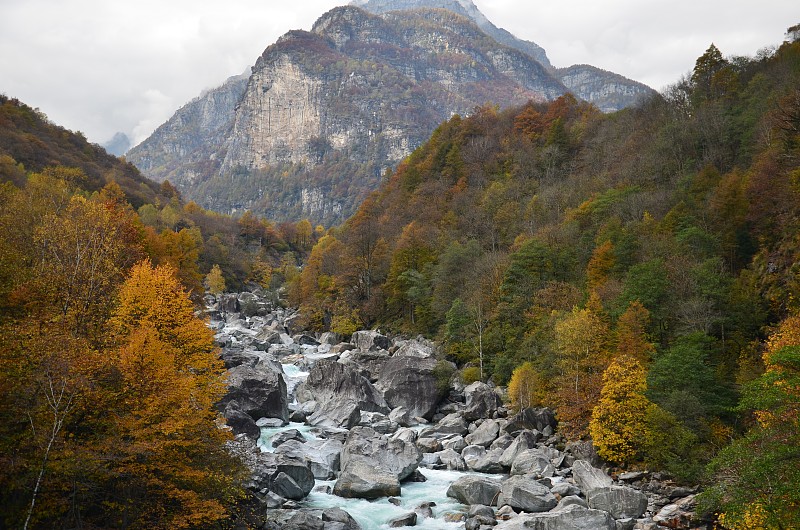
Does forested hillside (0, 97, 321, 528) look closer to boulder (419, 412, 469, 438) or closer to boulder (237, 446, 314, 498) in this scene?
boulder (237, 446, 314, 498)

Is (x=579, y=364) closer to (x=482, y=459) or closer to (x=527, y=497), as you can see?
(x=482, y=459)

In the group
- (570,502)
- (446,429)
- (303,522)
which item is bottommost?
(446,429)

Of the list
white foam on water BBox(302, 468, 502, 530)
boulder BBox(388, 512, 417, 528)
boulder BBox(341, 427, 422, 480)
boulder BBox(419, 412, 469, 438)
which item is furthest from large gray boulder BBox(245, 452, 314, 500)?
boulder BBox(419, 412, 469, 438)

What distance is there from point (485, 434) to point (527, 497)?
11002 millimetres

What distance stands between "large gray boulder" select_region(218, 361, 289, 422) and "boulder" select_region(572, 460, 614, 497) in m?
21.1

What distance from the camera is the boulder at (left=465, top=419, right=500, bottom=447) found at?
115 ft

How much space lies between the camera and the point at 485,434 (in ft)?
117

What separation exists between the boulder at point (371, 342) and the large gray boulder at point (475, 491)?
33.9 metres

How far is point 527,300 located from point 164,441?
3618 cm

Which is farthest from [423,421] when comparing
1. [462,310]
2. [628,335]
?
[628,335]

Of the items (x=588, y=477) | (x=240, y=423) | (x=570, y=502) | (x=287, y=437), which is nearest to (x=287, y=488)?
(x=240, y=423)

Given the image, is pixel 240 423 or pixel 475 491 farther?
pixel 240 423

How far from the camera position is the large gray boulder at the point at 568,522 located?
21.0m

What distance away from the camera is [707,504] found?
20.6 m
